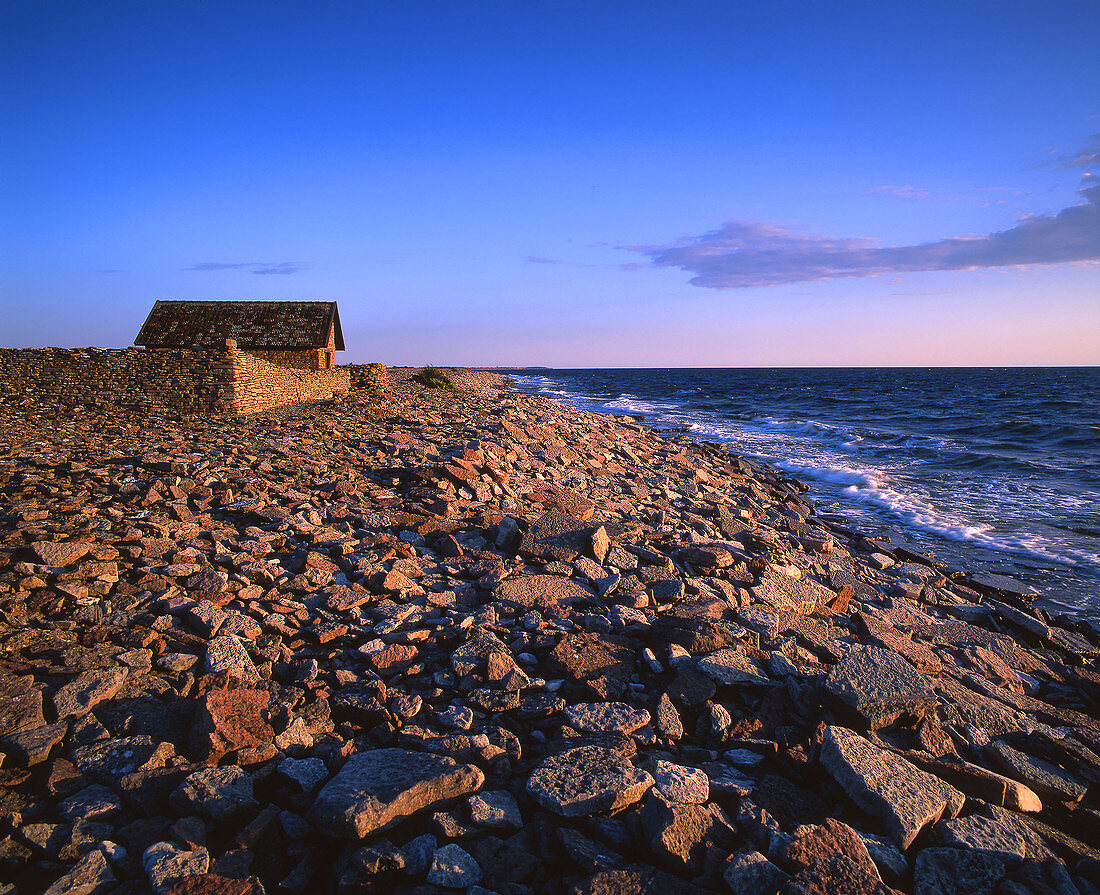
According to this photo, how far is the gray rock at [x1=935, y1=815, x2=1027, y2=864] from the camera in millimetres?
2287

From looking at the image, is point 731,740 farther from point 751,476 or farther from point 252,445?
point 751,476

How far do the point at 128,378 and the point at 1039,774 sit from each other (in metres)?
16.4

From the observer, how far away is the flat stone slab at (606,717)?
2992 millimetres

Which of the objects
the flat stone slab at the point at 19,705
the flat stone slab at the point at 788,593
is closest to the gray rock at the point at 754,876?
the flat stone slab at the point at 788,593

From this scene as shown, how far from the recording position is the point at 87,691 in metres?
2.98

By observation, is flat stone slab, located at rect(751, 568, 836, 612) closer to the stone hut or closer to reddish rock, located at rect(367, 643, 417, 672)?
reddish rock, located at rect(367, 643, 417, 672)

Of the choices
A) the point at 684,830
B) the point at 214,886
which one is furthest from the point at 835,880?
the point at 214,886

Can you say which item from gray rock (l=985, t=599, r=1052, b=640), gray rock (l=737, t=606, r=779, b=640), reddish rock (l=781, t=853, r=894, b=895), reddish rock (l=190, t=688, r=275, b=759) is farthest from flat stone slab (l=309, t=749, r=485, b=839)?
gray rock (l=985, t=599, r=1052, b=640)

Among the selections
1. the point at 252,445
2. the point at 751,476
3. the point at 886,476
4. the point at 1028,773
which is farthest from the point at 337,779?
the point at 886,476

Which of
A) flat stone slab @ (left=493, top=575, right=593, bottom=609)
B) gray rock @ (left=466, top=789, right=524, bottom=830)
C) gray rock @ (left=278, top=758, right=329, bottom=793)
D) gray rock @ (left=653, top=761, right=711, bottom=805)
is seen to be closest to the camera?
gray rock @ (left=466, top=789, right=524, bottom=830)

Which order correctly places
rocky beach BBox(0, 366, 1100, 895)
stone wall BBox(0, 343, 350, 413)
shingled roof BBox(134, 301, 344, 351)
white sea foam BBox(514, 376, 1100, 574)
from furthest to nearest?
1. shingled roof BBox(134, 301, 344, 351)
2. stone wall BBox(0, 343, 350, 413)
3. white sea foam BBox(514, 376, 1100, 574)
4. rocky beach BBox(0, 366, 1100, 895)

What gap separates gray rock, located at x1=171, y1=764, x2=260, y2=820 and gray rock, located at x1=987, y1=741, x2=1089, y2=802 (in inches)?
152

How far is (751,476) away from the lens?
1405cm

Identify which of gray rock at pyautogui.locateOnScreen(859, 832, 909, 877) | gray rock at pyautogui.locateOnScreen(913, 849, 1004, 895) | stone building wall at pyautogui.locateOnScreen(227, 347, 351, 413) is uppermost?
stone building wall at pyautogui.locateOnScreen(227, 347, 351, 413)
